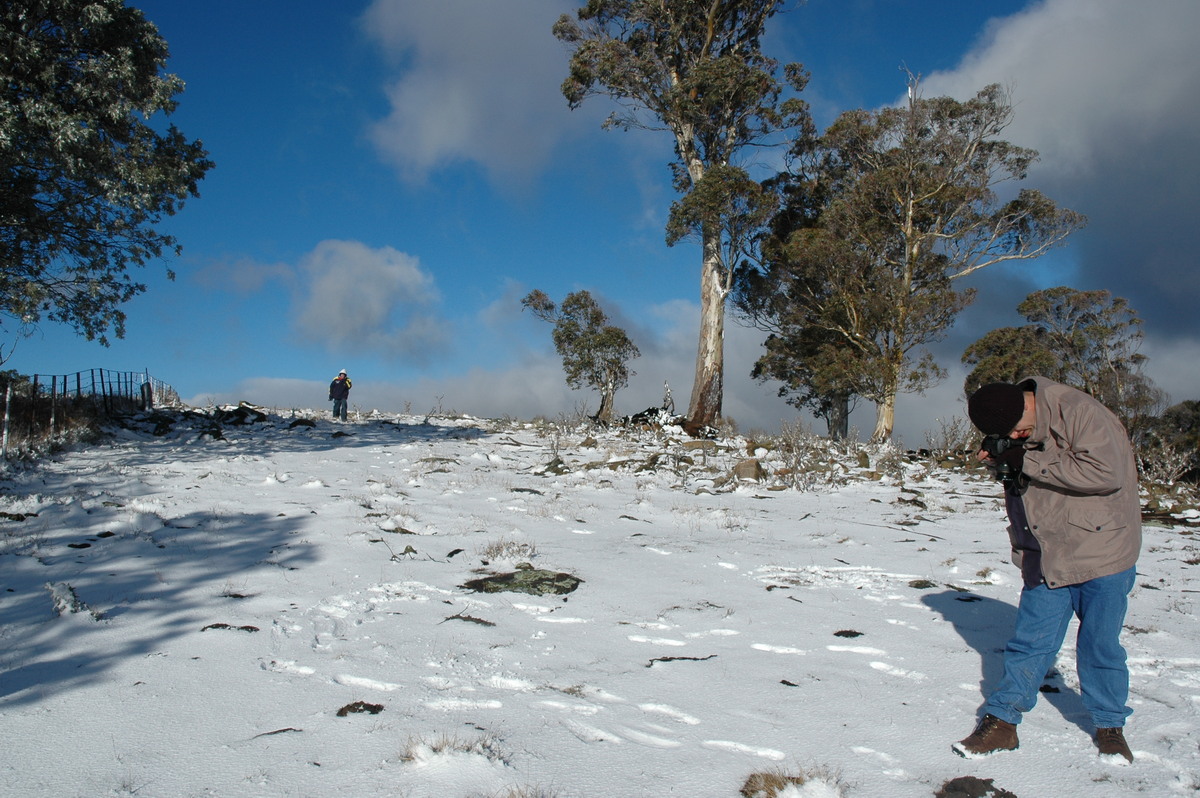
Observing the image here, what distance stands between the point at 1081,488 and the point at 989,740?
1.11 metres

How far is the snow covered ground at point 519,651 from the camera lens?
9.27ft

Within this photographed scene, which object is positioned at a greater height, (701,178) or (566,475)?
(701,178)

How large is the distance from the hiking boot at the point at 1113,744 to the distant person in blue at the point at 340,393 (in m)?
19.3

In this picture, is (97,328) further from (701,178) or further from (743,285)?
(743,285)

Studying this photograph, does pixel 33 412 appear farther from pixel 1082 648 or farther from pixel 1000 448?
pixel 1082 648

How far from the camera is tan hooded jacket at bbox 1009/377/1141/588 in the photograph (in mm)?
3020

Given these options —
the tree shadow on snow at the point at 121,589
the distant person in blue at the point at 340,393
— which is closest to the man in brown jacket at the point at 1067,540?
the tree shadow on snow at the point at 121,589

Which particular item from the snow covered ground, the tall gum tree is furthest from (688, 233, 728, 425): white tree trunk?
the snow covered ground

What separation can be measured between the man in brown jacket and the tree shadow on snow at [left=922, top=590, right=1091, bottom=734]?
0.41 meters

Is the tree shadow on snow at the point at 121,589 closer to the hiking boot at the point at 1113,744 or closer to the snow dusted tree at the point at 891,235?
the hiking boot at the point at 1113,744

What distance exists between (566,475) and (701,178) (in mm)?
11923

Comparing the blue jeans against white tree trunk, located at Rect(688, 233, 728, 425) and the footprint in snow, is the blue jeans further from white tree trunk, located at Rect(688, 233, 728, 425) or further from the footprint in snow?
white tree trunk, located at Rect(688, 233, 728, 425)

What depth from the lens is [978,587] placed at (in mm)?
5668

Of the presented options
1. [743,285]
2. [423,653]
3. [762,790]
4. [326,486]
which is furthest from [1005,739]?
[743,285]
